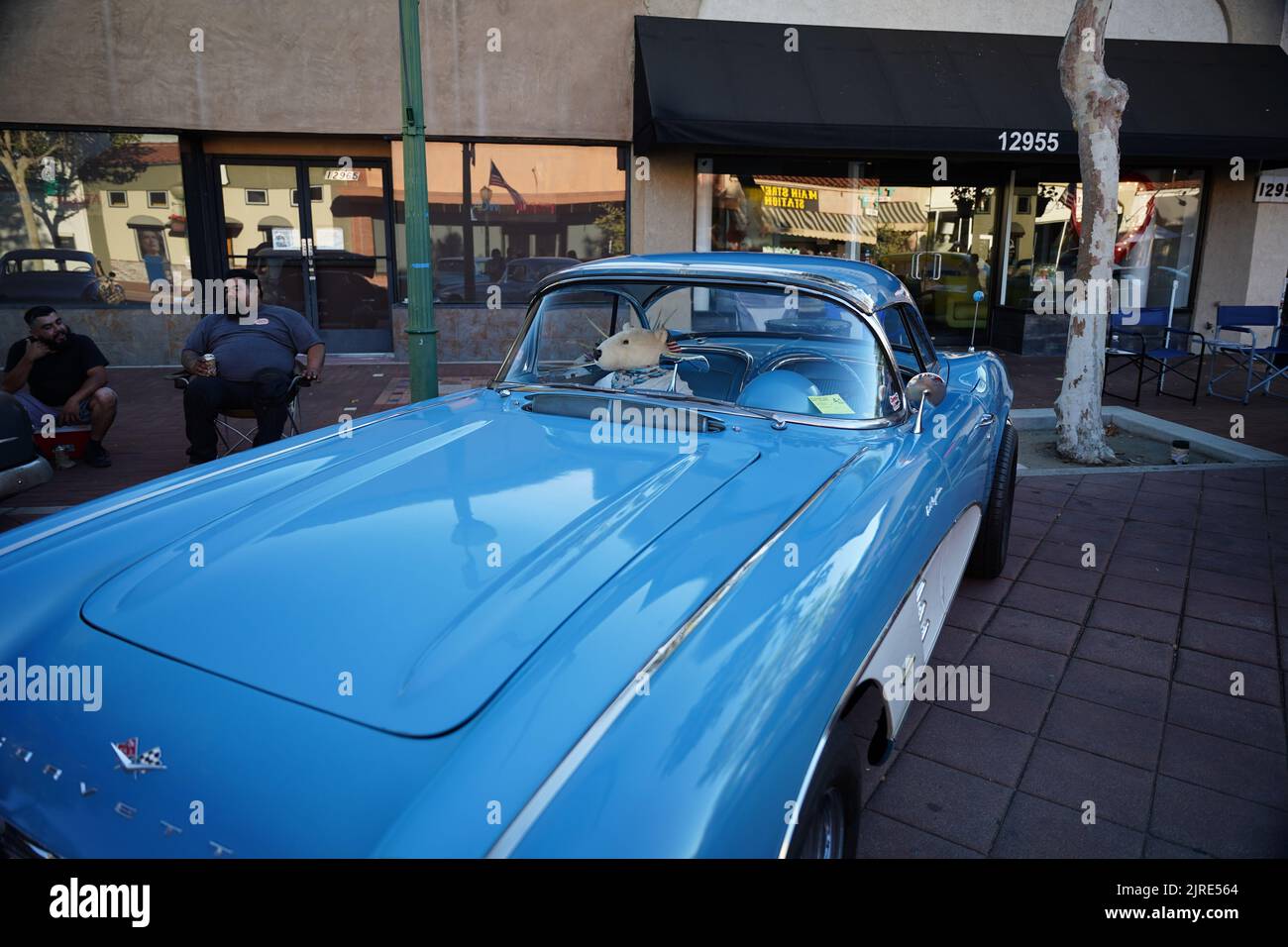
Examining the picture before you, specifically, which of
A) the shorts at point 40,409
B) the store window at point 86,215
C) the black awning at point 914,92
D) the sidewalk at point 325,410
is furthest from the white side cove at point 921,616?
the store window at point 86,215

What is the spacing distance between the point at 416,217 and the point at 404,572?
12.8ft

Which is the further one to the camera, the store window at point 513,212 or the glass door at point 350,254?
the glass door at point 350,254

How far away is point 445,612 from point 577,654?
0.33 meters

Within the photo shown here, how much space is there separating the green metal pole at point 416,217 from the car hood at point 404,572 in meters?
2.72

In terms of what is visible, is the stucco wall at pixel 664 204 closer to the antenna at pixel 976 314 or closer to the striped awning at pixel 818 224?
the striped awning at pixel 818 224

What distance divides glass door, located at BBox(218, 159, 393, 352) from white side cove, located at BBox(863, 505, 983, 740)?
976cm

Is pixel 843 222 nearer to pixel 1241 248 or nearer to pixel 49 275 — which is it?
pixel 1241 248

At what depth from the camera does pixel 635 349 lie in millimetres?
3432

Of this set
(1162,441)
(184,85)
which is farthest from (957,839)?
(184,85)

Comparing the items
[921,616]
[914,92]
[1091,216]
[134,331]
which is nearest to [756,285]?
[921,616]

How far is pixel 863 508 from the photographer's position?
2.39 meters

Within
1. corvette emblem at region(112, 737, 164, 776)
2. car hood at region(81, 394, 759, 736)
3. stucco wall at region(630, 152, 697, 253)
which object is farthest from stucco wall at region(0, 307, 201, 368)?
corvette emblem at region(112, 737, 164, 776)

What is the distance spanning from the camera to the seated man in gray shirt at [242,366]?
19.3ft

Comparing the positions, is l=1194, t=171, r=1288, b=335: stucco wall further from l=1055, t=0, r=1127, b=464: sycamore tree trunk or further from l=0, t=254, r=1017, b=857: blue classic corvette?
l=0, t=254, r=1017, b=857: blue classic corvette
